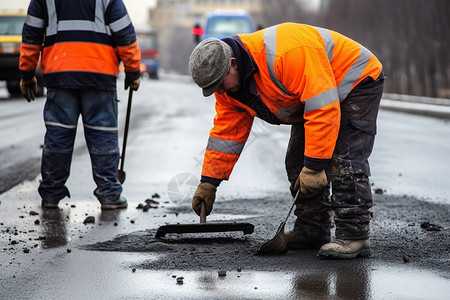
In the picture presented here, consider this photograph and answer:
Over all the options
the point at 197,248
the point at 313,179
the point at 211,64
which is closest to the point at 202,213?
the point at 197,248

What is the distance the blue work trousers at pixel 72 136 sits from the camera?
6.24 metres

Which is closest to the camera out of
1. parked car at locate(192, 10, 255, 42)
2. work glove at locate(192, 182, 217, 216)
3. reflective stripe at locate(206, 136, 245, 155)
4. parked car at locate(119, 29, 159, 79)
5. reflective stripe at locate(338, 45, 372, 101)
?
reflective stripe at locate(338, 45, 372, 101)

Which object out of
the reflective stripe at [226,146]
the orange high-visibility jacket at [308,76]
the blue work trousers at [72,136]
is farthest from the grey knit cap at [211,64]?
the blue work trousers at [72,136]

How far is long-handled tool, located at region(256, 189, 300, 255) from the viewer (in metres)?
4.58

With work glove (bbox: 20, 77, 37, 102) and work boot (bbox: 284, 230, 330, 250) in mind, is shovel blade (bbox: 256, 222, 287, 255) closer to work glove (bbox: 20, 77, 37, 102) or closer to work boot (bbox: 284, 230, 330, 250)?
work boot (bbox: 284, 230, 330, 250)

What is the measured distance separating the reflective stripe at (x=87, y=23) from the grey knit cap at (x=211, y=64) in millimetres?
2083

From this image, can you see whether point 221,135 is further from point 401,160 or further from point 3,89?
point 3,89

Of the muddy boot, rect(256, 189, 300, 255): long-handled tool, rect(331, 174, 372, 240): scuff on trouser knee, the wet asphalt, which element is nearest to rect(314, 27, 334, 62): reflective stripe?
rect(331, 174, 372, 240): scuff on trouser knee

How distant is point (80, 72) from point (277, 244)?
2408mm

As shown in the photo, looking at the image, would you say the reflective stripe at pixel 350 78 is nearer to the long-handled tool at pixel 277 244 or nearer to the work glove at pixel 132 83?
the long-handled tool at pixel 277 244

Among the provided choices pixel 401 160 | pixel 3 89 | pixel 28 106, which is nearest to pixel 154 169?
pixel 401 160

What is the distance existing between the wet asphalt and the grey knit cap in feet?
3.34

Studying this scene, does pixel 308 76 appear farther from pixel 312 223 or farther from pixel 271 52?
pixel 312 223

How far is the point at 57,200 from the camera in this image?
6.26 m
